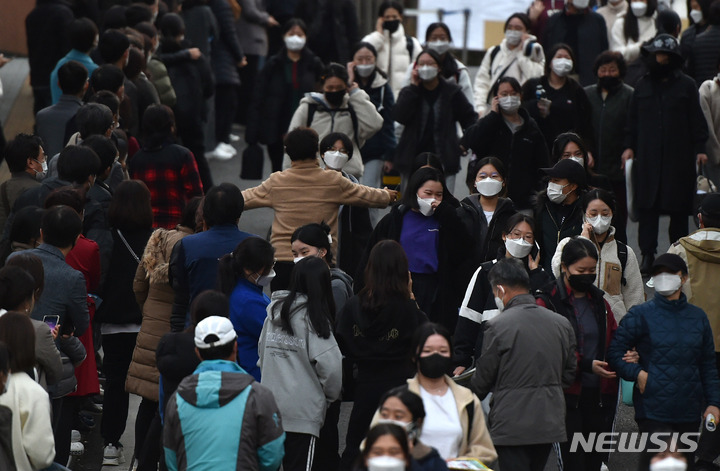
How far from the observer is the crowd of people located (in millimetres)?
6242

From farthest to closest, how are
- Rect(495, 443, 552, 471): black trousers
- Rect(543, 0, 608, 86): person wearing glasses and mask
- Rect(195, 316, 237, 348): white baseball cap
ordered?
Rect(543, 0, 608, 86): person wearing glasses and mask, Rect(495, 443, 552, 471): black trousers, Rect(195, 316, 237, 348): white baseball cap

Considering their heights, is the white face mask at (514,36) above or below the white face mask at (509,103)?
below

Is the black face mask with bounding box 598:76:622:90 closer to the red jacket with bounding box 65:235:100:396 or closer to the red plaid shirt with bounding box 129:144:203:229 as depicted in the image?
the red plaid shirt with bounding box 129:144:203:229

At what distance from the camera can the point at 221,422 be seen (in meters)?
5.97

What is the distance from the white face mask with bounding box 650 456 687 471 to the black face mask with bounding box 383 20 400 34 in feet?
30.6

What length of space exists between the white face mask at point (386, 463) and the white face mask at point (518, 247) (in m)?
3.04

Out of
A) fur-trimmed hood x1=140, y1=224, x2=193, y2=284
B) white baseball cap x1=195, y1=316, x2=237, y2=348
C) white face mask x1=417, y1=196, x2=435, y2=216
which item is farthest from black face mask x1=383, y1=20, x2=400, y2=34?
→ white baseball cap x1=195, y1=316, x2=237, y2=348

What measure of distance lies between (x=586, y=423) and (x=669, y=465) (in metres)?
2.66

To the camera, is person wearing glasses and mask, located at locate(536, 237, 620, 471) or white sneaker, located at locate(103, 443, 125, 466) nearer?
person wearing glasses and mask, located at locate(536, 237, 620, 471)

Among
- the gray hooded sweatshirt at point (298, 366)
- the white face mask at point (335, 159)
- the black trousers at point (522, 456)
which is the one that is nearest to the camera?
the black trousers at point (522, 456)

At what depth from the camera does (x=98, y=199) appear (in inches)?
350

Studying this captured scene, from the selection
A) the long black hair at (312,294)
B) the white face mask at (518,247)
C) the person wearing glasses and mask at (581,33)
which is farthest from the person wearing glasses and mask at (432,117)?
the long black hair at (312,294)

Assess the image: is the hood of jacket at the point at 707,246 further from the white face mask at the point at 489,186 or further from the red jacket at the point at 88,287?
the red jacket at the point at 88,287

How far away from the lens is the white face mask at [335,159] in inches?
384
